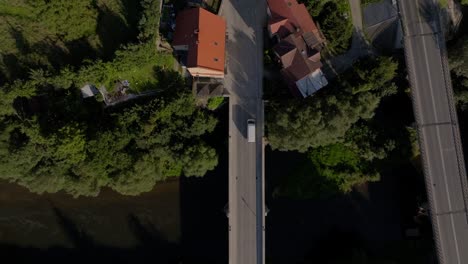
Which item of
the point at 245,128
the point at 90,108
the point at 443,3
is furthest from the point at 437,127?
the point at 90,108

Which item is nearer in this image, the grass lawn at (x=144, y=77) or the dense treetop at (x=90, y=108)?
the dense treetop at (x=90, y=108)

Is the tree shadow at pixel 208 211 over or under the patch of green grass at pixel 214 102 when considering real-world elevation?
under

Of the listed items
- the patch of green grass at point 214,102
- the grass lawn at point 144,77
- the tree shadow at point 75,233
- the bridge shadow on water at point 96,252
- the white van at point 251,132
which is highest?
the grass lawn at point 144,77

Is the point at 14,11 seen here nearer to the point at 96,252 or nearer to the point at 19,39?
the point at 19,39

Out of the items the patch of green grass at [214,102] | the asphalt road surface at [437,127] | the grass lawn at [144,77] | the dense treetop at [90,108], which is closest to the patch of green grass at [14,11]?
the dense treetop at [90,108]

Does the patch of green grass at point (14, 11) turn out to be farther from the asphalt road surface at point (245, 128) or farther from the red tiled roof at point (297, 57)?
the red tiled roof at point (297, 57)

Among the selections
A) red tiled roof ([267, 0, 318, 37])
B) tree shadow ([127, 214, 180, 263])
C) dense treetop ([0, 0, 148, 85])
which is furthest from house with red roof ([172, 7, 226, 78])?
tree shadow ([127, 214, 180, 263])
